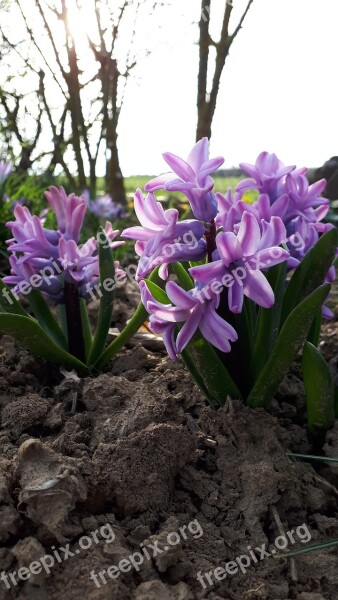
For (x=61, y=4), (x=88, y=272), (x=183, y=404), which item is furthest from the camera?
(x=61, y=4)

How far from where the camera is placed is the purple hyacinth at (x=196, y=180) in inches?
63.2

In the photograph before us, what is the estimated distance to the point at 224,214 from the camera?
173cm

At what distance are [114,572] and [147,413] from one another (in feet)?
1.51

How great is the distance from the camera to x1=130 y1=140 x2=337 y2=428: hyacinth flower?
1528 millimetres

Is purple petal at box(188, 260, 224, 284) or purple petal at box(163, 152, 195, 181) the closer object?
purple petal at box(188, 260, 224, 284)

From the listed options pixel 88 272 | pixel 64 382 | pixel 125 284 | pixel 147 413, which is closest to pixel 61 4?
pixel 125 284

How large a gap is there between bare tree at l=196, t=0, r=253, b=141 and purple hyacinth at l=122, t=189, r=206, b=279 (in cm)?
281

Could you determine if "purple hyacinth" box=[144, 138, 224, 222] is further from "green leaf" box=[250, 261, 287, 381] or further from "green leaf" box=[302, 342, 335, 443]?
"green leaf" box=[302, 342, 335, 443]

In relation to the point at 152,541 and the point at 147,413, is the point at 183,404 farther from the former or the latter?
the point at 152,541

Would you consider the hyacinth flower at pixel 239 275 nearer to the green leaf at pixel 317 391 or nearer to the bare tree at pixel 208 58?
the green leaf at pixel 317 391

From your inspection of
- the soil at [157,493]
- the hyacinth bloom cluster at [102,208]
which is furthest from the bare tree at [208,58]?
the soil at [157,493]

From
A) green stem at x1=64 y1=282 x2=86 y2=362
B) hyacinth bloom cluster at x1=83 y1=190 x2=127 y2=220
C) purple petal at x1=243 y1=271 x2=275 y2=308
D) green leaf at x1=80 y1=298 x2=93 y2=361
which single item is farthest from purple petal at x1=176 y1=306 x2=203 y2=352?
hyacinth bloom cluster at x1=83 y1=190 x2=127 y2=220

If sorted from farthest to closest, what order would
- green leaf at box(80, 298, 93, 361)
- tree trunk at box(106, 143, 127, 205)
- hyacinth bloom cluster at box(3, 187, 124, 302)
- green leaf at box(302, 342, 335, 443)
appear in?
tree trunk at box(106, 143, 127, 205) → green leaf at box(80, 298, 93, 361) → hyacinth bloom cluster at box(3, 187, 124, 302) → green leaf at box(302, 342, 335, 443)

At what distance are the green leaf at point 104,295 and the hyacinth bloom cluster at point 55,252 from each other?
0.22 feet
